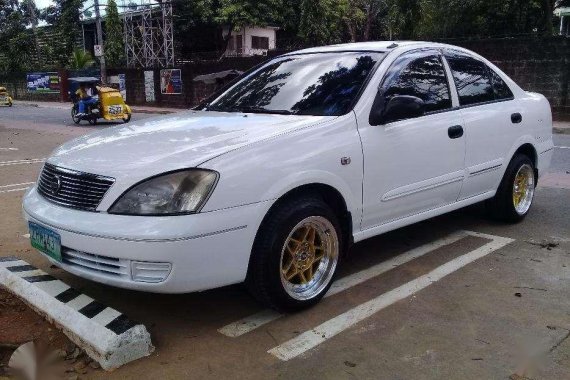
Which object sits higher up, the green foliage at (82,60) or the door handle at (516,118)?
the green foliage at (82,60)

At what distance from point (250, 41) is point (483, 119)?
3404 cm

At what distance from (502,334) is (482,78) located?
2499 mm

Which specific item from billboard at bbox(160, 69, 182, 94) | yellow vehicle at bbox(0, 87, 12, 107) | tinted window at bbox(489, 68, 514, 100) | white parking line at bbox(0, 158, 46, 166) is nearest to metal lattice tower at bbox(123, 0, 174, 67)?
billboard at bbox(160, 69, 182, 94)

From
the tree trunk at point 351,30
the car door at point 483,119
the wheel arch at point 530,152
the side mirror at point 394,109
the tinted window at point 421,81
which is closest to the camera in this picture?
the side mirror at point 394,109

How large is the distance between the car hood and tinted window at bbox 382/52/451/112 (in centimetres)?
75

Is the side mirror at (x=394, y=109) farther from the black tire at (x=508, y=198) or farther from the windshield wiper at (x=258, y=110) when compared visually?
the black tire at (x=508, y=198)

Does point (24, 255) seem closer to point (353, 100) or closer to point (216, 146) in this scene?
point (216, 146)

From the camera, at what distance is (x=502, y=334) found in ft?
10.5

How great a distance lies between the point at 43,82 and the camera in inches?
1404

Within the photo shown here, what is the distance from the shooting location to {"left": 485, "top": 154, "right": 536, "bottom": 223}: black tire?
506 cm

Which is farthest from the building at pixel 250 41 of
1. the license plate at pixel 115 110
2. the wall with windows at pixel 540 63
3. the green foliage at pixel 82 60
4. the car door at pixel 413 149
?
the car door at pixel 413 149

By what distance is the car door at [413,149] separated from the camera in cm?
375

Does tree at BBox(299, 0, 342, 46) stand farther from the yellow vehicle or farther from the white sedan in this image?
the white sedan

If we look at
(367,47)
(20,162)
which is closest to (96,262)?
(367,47)
